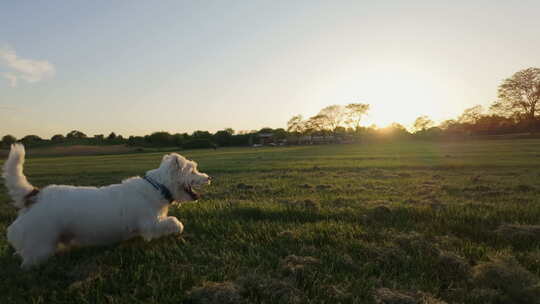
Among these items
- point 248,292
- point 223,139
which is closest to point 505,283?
point 248,292

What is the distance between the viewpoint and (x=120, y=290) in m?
3.31

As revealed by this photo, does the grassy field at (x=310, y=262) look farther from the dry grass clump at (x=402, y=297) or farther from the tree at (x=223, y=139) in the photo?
the tree at (x=223, y=139)

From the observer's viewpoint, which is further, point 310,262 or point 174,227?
point 174,227

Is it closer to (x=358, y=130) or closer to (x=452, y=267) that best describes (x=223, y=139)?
(x=358, y=130)

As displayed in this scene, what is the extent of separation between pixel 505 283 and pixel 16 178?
6750 millimetres

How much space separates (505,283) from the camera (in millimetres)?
3162

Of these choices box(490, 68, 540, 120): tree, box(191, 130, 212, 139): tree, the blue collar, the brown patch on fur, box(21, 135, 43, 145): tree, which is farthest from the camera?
box(191, 130, 212, 139): tree

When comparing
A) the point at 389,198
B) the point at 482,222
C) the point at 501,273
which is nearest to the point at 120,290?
the point at 501,273

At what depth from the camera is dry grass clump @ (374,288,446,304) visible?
2.87 m

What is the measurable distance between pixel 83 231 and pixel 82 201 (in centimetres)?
46

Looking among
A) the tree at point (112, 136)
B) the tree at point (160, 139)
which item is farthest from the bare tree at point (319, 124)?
the tree at point (112, 136)

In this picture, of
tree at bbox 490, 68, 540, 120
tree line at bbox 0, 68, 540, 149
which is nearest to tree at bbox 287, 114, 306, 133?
→ tree line at bbox 0, 68, 540, 149

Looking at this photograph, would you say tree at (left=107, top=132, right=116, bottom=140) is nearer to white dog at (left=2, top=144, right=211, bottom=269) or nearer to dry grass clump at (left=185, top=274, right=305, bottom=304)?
white dog at (left=2, top=144, right=211, bottom=269)

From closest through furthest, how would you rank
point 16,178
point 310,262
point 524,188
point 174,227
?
point 310,262 < point 16,178 < point 174,227 < point 524,188
